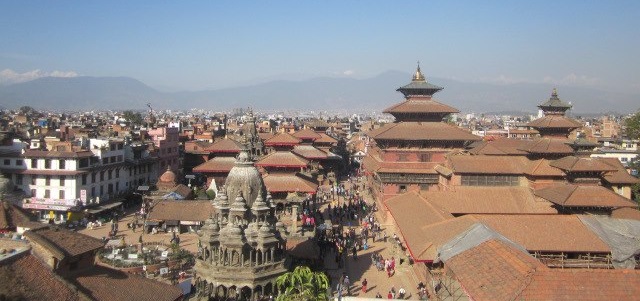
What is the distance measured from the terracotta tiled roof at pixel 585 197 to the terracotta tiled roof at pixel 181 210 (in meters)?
20.1

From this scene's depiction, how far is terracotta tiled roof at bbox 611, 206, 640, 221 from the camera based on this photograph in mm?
26531

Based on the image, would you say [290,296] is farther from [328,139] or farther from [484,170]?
[328,139]

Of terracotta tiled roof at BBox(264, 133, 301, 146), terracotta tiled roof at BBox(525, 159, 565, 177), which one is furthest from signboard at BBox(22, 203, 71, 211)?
terracotta tiled roof at BBox(525, 159, 565, 177)

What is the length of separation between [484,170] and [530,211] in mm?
4173

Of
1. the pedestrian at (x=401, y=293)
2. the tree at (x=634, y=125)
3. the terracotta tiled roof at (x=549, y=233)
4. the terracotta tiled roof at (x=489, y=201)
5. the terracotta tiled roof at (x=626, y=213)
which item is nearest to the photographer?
the terracotta tiled roof at (x=549, y=233)

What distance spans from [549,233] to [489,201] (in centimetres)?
681

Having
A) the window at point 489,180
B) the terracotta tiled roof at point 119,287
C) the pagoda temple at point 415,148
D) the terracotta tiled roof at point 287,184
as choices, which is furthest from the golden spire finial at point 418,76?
the terracotta tiled roof at point 119,287

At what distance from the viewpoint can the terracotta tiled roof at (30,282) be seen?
12188 mm

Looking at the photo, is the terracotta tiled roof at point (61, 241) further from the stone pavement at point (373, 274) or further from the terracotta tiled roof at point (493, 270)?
the stone pavement at point (373, 274)

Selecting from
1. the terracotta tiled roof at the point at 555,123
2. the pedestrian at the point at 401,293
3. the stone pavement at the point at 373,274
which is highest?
the terracotta tiled roof at the point at 555,123

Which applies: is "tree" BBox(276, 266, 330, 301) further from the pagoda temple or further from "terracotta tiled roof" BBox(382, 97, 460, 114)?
"terracotta tiled roof" BBox(382, 97, 460, 114)

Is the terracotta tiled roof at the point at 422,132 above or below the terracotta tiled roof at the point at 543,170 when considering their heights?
above

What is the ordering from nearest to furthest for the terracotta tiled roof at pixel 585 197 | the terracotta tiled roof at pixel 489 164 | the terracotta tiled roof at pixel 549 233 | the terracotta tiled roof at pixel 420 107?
1. the terracotta tiled roof at pixel 549 233
2. the terracotta tiled roof at pixel 585 197
3. the terracotta tiled roof at pixel 489 164
4. the terracotta tiled roof at pixel 420 107

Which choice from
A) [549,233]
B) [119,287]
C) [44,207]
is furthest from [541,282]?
[44,207]
